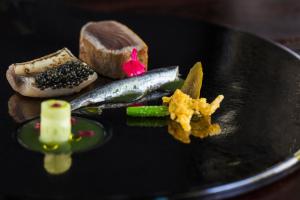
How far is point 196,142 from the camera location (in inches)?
63.1

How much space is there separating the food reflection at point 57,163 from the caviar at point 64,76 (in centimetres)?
37

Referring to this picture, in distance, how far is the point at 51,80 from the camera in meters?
1.86

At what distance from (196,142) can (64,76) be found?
472mm

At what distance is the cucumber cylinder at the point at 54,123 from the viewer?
1546 millimetres

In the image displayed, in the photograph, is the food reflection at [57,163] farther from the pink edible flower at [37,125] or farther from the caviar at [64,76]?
the caviar at [64,76]

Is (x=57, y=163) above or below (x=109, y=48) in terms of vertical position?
below

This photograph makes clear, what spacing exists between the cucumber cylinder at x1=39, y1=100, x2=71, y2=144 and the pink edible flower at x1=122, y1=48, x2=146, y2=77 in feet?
1.42

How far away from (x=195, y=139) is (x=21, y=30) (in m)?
1.01

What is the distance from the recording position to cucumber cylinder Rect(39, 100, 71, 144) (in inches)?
60.9

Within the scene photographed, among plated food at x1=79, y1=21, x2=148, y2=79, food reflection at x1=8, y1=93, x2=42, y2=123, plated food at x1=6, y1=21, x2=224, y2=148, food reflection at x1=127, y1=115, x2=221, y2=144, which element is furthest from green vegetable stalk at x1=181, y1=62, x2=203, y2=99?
food reflection at x1=8, y1=93, x2=42, y2=123

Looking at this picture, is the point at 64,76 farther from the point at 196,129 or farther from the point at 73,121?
the point at 196,129

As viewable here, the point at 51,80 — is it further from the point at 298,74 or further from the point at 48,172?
the point at 298,74

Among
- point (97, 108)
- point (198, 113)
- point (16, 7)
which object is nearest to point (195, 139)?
point (198, 113)

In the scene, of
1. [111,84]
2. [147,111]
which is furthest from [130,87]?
[147,111]
